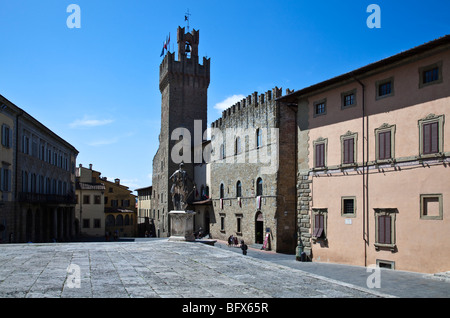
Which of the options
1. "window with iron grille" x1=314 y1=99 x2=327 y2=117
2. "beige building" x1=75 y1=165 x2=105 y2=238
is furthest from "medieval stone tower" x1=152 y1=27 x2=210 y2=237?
"window with iron grille" x1=314 y1=99 x2=327 y2=117

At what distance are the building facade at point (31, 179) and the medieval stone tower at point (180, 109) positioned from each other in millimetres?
11156

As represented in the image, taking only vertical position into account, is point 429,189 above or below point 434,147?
below

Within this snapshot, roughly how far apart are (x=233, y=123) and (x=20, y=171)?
1809 centimetres

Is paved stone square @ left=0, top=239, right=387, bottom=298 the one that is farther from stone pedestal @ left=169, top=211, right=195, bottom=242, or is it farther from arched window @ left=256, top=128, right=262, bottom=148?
arched window @ left=256, top=128, right=262, bottom=148

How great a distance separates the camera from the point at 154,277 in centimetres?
980

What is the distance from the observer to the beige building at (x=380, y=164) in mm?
17438

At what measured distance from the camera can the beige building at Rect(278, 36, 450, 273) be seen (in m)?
17.4

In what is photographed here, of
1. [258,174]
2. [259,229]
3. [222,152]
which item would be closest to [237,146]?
[222,152]

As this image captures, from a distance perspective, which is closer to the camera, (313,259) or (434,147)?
(434,147)

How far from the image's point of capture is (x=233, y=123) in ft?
131

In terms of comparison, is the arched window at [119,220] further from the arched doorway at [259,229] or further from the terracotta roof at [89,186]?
the arched doorway at [259,229]

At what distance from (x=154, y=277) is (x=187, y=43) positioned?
4707 centimetres

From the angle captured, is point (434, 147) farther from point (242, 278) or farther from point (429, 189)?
point (242, 278)
